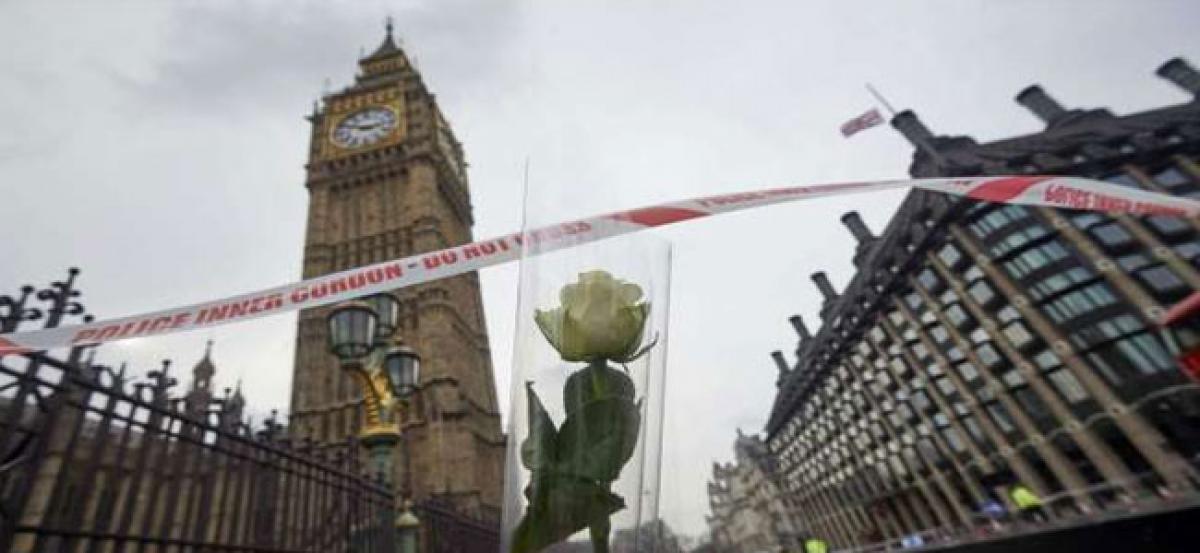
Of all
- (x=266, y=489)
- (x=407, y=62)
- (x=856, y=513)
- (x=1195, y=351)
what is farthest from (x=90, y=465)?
(x=856, y=513)

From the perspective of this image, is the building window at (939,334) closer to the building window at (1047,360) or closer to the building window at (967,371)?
the building window at (967,371)

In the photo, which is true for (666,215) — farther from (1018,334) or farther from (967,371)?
(967,371)

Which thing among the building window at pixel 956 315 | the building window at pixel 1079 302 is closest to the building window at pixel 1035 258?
the building window at pixel 1079 302

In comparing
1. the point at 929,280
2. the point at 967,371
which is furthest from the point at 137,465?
the point at 929,280

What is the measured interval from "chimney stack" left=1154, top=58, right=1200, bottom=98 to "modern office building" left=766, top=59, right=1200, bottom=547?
11 cm

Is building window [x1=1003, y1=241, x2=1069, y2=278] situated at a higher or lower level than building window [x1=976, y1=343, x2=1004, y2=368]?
higher

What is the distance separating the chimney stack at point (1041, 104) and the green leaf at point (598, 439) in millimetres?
45331

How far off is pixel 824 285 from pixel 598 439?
2406 inches

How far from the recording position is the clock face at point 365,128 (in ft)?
133

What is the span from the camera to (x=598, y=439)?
87cm

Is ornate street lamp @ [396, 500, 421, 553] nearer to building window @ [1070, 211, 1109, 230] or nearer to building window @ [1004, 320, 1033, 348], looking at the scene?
building window @ [1004, 320, 1033, 348]

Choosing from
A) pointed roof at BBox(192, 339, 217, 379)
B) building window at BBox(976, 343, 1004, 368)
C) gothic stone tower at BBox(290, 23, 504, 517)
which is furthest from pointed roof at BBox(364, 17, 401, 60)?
building window at BBox(976, 343, 1004, 368)

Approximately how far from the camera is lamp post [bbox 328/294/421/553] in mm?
5277

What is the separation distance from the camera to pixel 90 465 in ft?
9.59
